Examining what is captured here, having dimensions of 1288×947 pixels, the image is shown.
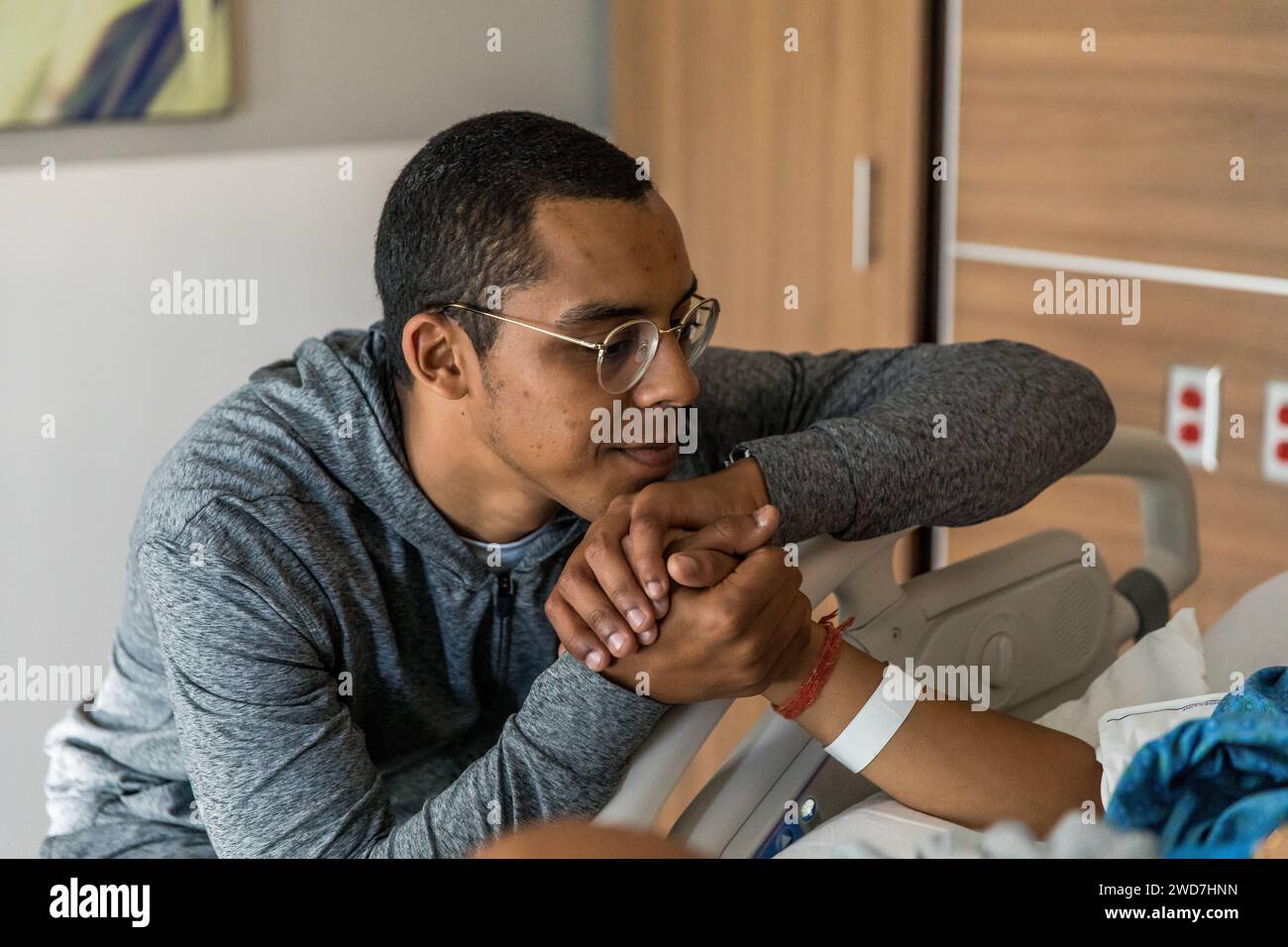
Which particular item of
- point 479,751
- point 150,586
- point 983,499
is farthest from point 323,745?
point 983,499

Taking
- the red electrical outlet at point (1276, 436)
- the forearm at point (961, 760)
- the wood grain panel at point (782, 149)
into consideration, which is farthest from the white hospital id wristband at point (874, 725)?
the wood grain panel at point (782, 149)

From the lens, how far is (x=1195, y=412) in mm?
2377

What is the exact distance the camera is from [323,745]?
3.72 ft

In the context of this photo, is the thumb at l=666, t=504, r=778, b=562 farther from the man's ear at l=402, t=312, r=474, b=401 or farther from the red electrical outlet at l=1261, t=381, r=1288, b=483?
the red electrical outlet at l=1261, t=381, r=1288, b=483

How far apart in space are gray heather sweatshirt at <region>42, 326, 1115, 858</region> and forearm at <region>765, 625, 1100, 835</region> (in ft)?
0.46

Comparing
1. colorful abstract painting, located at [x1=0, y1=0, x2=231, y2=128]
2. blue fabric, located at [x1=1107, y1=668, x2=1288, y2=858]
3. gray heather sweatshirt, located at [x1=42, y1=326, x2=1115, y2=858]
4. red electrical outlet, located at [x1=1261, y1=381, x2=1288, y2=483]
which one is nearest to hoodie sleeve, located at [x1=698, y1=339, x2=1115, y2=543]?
gray heather sweatshirt, located at [x1=42, y1=326, x2=1115, y2=858]

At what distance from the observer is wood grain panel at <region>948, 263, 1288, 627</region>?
2.30m

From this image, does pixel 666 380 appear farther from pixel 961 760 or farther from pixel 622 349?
pixel 961 760

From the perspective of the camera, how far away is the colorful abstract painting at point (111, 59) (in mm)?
2051

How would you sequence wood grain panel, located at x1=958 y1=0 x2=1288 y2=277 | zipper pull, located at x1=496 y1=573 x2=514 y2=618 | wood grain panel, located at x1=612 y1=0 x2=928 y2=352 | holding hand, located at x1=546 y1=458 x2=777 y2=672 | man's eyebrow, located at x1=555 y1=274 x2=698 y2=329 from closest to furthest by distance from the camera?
1. holding hand, located at x1=546 y1=458 x2=777 y2=672
2. man's eyebrow, located at x1=555 y1=274 x2=698 y2=329
3. zipper pull, located at x1=496 y1=573 x2=514 y2=618
4. wood grain panel, located at x1=958 y1=0 x2=1288 y2=277
5. wood grain panel, located at x1=612 y1=0 x2=928 y2=352

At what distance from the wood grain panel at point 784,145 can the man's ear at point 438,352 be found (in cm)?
148

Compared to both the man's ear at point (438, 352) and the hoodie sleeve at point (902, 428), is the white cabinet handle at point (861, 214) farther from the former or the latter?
the man's ear at point (438, 352)

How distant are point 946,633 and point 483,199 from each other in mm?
616
